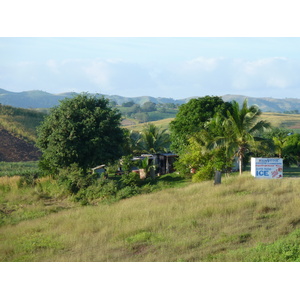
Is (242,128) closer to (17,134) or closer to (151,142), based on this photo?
(151,142)

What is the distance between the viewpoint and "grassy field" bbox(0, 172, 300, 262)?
10.3 m

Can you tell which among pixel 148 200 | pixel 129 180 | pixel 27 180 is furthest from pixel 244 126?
pixel 27 180

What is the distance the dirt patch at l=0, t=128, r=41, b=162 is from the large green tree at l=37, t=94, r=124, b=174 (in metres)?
25.0

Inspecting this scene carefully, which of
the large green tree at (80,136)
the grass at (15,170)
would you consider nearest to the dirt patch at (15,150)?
the grass at (15,170)

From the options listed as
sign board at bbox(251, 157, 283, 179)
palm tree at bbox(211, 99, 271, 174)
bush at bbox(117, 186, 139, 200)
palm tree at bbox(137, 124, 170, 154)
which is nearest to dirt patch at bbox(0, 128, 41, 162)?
palm tree at bbox(137, 124, 170, 154)

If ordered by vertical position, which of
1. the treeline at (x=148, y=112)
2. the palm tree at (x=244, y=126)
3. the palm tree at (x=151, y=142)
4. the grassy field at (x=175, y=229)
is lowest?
the grassy field at (x=175, y=229)

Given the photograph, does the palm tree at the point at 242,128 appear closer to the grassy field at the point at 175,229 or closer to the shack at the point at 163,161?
the grassy field at the point at 175,229

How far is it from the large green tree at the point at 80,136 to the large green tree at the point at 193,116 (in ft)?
17.3

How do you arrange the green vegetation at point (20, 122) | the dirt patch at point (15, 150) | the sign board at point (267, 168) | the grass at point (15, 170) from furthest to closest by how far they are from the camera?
1. the green vegetation at point (20, 122)
2. the dirt patch at point (15, 150)
3. the grass at point (15, 170)
4. the sign board at point (267, 168)

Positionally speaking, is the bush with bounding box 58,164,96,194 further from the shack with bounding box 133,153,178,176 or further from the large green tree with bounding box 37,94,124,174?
the shack with bounding box 133,153,178,176

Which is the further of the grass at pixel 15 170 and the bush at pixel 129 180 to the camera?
the grass at pixel 15 170

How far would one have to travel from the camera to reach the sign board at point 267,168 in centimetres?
2153

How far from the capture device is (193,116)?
2964 cm

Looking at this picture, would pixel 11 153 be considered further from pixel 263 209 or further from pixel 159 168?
pixel 263 209
